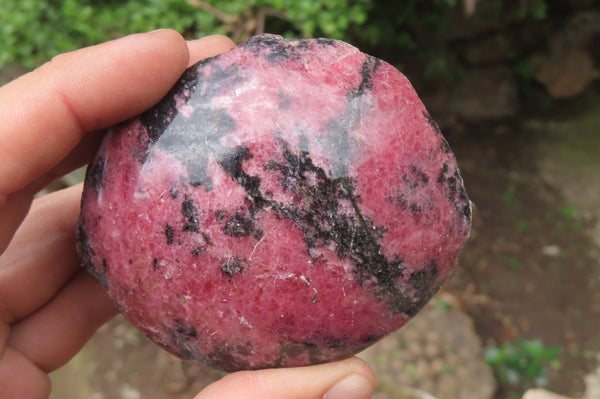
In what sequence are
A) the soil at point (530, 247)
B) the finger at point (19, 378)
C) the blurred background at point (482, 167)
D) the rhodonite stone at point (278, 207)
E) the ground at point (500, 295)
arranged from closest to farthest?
the rhodonite stone at point (278, 207) < the finger at point (19, 378) < the blurred background at point (482, 167) < the ground at point (500, 295) < the soil at point (530, 247)

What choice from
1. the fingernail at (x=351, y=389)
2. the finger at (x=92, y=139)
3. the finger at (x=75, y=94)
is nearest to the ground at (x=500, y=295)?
the fingernail at (x=351, y=389)

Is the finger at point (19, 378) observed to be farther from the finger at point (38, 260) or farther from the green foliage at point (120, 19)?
the green foliage at point (120, 19)

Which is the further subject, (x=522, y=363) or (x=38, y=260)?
(x=522, y=363)

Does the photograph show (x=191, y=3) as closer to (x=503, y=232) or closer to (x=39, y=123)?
(x=39, y=123)

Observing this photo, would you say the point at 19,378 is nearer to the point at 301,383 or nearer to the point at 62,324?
the point at 62,324

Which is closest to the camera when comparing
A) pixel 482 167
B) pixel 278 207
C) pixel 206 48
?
pixel 278 207

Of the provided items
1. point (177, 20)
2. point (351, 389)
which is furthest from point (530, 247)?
point (351, 389)

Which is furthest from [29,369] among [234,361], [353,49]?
[353,49]

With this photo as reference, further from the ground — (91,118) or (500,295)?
(91,118)
